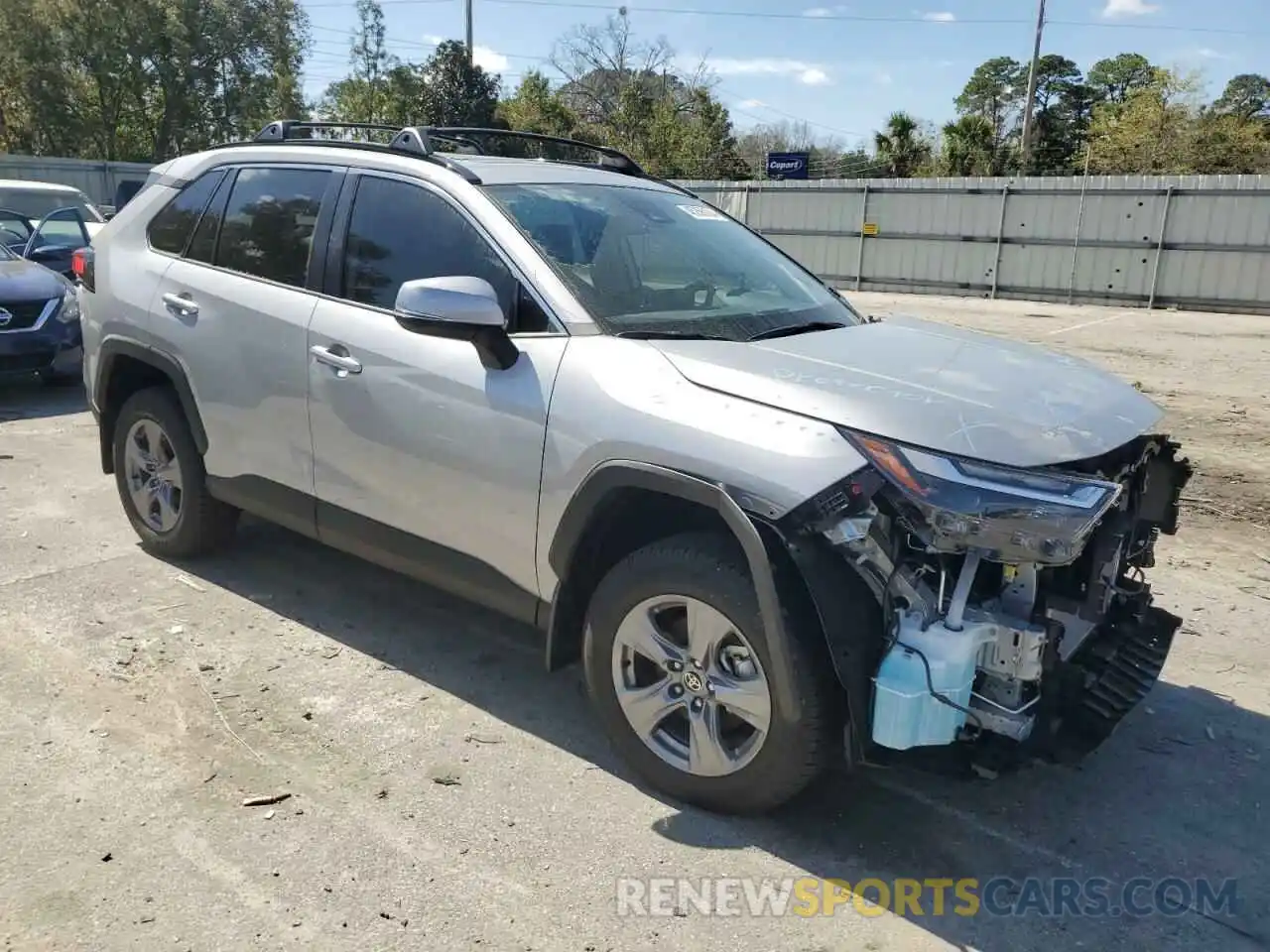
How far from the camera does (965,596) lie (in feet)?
8.51

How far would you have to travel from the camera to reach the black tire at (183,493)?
4.56 meters

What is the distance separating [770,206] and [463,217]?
2164 centimetres

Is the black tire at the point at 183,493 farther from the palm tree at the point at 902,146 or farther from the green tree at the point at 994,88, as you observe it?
the green tree at the point at 994,88

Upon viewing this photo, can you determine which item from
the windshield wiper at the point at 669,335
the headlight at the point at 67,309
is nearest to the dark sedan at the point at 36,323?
the headlight at the point at 67,309

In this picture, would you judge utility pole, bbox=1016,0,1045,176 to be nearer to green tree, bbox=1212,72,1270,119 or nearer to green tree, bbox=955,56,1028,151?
green tree, bbox=1212,72,1270,119

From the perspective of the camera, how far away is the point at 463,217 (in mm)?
3547

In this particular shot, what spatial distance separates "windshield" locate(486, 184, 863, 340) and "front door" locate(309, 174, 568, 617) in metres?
0.22

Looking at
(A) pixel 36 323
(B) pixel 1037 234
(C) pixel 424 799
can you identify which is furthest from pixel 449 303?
(B) pixel 1037 234

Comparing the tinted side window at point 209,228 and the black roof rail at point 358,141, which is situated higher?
the black roof rail at point 358,141

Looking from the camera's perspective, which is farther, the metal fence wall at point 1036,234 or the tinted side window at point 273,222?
the metal fence wall at point 1036,234

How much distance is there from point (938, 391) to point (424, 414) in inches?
65.7

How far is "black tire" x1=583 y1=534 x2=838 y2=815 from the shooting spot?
2.71m

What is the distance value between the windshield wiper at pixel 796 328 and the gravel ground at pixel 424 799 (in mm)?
1475

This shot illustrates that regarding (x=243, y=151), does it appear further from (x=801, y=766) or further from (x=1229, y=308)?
(x=1229, y=308)
